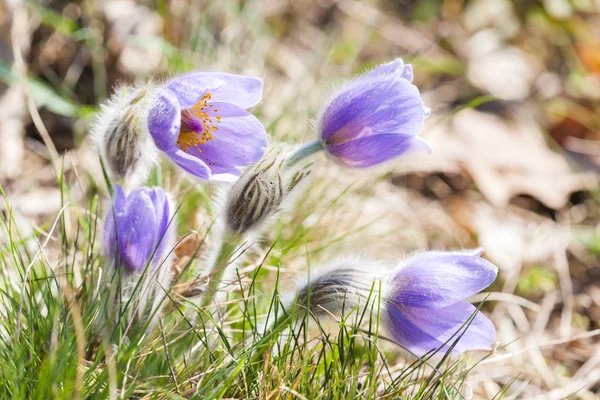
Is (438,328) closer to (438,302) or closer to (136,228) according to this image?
(438,302)

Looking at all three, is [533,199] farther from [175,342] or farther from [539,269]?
[175,342]

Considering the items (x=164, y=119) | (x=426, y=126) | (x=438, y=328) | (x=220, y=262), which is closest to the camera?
(x=164, y=119)

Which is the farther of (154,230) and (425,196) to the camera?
(425,196)

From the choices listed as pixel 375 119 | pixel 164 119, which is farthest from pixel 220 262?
pixel 375 119

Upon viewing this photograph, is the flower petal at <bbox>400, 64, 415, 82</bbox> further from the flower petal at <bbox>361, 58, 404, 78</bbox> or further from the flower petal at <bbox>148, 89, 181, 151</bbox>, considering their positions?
the flower petal at <bbox>148, 89, 181, 151</bbox>

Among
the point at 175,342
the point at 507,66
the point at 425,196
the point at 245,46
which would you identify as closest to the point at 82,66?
the point at 245,46

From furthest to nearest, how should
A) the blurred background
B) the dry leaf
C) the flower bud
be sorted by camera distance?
the dry leaf
the blurred background
the flower bud

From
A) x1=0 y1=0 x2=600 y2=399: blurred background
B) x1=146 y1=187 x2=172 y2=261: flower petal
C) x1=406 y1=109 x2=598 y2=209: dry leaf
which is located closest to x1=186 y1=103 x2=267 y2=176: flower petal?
x1=146 y1=187 x2=172 y2=261: flower petal
